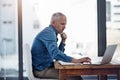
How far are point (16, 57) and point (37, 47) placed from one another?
6.26 feet

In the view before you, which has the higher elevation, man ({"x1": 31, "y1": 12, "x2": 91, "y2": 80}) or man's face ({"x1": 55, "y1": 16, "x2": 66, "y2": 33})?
man's face ({"x1": 55, "y1": 16, "x2": 66, "y2": 33})

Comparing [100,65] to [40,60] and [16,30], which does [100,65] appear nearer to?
[40,60]

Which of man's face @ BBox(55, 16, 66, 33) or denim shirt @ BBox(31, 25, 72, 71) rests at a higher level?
man's face @ BBox(55, 16, 66, 33)

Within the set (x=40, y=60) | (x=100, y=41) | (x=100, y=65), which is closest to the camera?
(x=100, y=65)

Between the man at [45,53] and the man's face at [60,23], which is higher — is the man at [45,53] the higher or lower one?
the lower one

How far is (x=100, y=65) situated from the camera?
2416 millimetres

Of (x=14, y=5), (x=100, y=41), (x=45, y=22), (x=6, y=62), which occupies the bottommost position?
(x=6, y=62)

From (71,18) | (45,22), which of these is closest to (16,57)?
(45,22)

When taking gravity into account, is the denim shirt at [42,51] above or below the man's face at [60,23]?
below

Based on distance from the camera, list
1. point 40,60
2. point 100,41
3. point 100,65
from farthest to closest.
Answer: point 100,41 < point 40,60 < point 100,65

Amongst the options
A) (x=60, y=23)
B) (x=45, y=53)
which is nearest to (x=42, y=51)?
(x=45, y=53)

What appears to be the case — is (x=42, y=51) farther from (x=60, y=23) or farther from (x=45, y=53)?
(x=60, y=23)

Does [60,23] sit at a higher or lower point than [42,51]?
higher

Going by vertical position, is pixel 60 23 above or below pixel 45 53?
above
